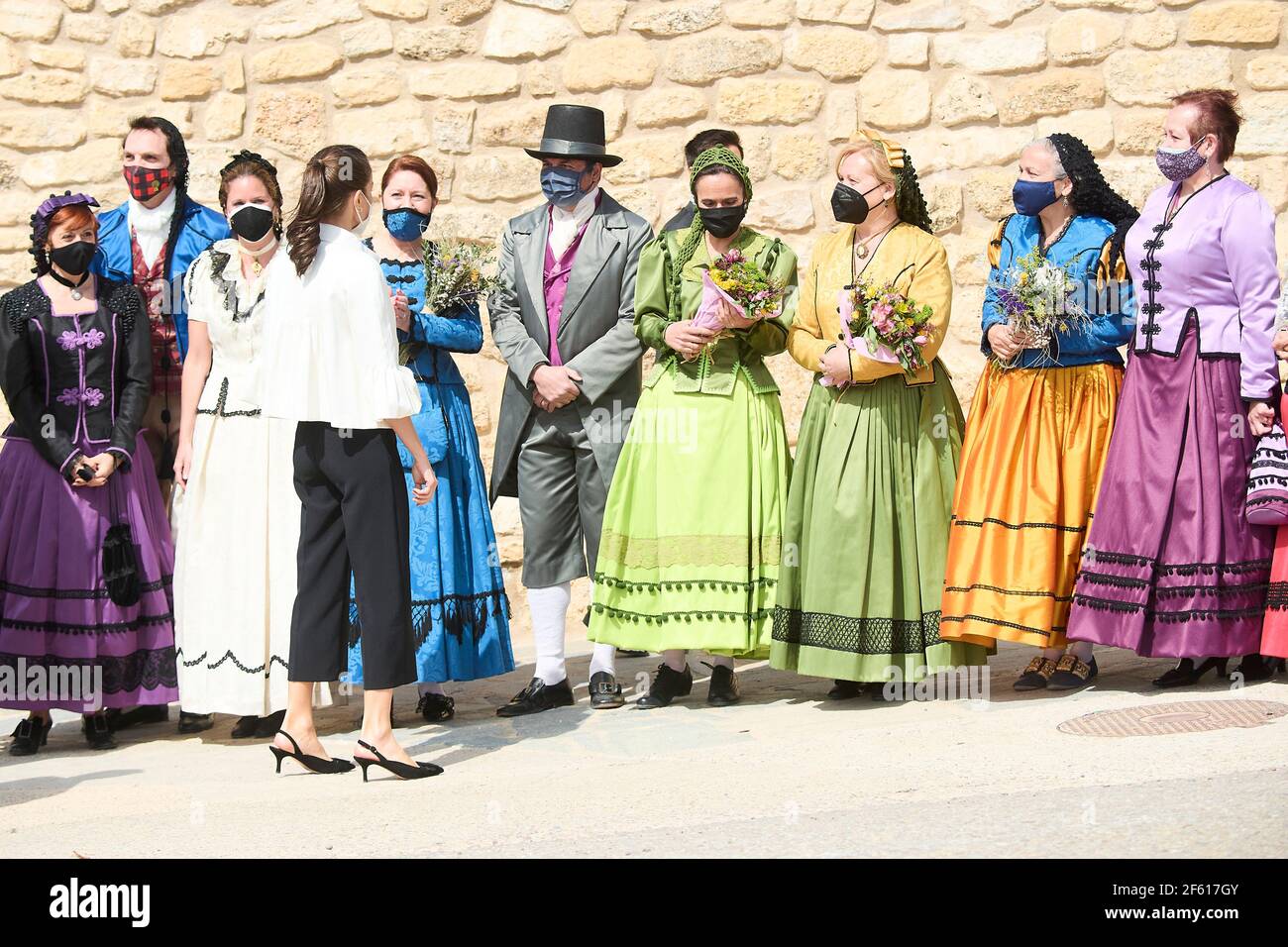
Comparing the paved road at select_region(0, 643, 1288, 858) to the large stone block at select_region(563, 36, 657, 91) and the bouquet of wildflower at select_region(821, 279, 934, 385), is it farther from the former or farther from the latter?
the large stone block at select_region(563, 36, 657, 91)

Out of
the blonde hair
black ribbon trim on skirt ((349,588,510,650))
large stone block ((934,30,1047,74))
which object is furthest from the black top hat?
large stone block ((934,30,1047,74))

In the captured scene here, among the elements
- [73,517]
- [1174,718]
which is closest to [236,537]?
[73,517]

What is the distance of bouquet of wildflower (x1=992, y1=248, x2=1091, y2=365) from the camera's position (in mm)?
5660

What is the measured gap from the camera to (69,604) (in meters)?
6.01

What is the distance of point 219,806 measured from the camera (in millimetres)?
4770

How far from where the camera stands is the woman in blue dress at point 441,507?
19.8 feet

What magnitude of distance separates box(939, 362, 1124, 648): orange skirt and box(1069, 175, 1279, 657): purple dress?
0.15 m

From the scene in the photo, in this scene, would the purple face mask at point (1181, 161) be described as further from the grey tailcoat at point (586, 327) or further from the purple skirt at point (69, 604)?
the purple skirt at point (69, 604)

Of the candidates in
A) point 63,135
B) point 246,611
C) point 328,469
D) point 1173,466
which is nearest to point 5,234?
point 63,135

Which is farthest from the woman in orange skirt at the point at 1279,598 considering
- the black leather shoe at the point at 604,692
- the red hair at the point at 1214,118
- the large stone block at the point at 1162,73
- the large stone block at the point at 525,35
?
the large stone block at the point at 525,35

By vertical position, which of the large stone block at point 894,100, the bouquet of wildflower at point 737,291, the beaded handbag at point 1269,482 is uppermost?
the large stone block at point 894,100

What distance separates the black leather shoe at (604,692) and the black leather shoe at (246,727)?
1.26 m

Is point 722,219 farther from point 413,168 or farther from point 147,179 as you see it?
point 147,179

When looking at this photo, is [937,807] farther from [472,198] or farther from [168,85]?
[168,85]
